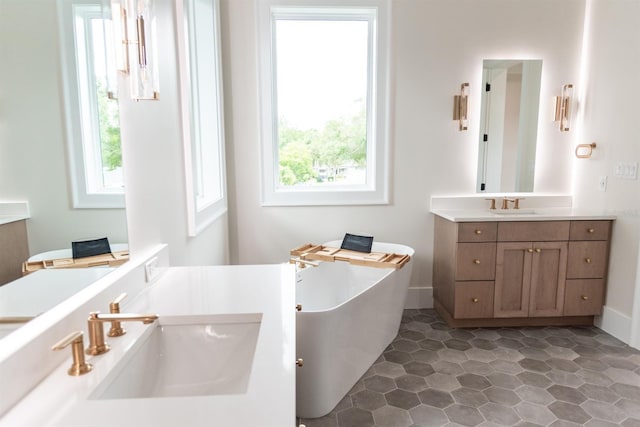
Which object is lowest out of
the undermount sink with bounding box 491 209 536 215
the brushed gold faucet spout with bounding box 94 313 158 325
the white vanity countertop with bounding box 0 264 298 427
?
the undermount sink with bounding box 491 209 536 215

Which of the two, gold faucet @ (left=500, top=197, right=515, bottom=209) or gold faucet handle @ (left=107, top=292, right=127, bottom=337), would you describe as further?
gold faucet @ (left=500, top=197, right=515, bottom=209)

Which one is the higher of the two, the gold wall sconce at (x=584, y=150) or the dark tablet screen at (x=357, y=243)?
the gold wall sconce at (x=584, y=150)

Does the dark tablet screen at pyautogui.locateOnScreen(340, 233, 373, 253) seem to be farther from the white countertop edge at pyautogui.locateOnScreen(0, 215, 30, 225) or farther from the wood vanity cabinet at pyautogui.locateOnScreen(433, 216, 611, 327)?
the white countertop edge at pyautogui.locateOnScreen(0, 215, 30, 225)

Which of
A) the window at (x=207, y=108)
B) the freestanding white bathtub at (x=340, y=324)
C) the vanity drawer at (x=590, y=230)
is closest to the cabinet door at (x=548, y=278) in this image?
the vanity drawer at (x=590, y=230)

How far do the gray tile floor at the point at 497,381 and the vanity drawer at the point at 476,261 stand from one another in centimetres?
45

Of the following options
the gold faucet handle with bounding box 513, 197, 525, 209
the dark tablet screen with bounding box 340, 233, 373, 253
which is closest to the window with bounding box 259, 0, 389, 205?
the dark tablet screen with bounding box 340, 233, 373, 253

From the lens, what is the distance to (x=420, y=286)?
11.8 ft

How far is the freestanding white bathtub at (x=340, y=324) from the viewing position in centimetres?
202

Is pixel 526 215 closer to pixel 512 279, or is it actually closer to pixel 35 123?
pixel 512 279

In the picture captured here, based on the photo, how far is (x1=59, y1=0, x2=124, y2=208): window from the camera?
1.05 metres

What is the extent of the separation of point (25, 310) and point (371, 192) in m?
2.80

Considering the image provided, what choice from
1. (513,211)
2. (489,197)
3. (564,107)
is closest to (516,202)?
(513,211)

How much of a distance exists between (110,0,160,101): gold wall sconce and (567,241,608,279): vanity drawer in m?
3.02

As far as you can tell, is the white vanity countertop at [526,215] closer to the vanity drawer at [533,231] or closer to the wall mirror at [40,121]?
the vanity drawer at [533,231]
